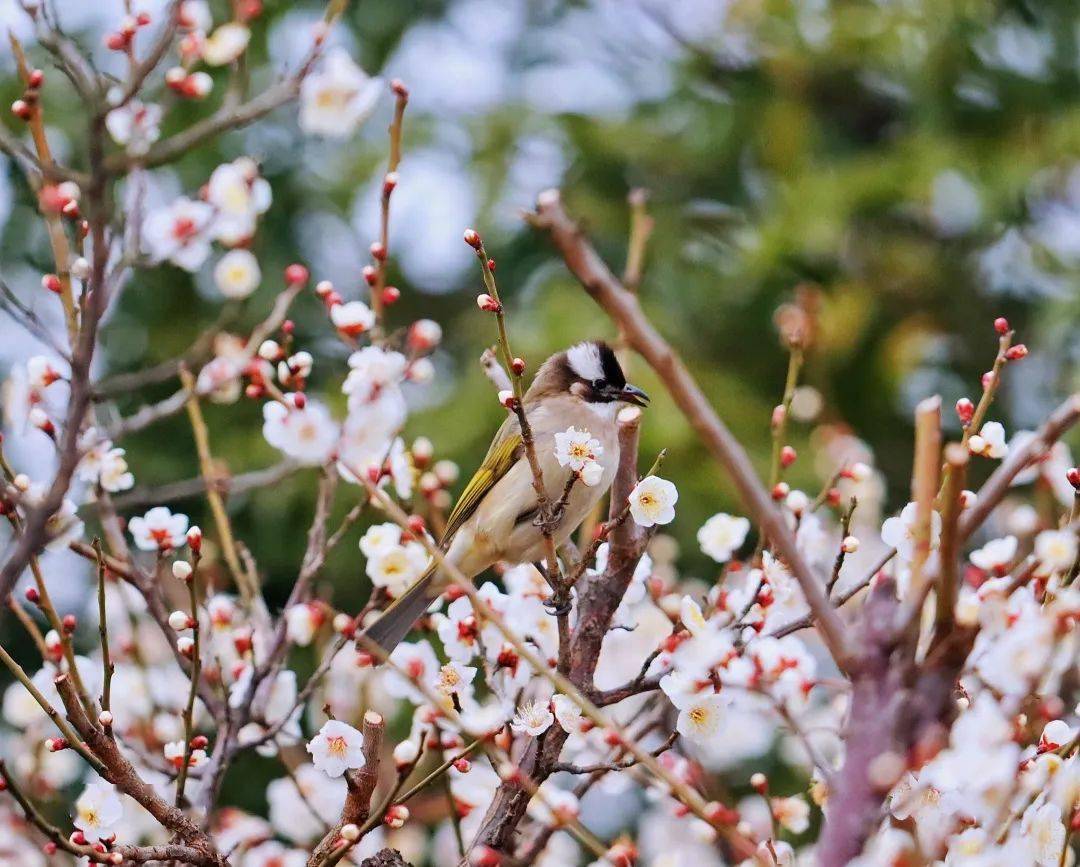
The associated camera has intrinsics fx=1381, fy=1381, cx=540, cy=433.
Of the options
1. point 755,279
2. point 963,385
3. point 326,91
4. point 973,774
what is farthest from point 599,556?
point 963,385

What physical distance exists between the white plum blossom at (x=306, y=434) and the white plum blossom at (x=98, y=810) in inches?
25.1

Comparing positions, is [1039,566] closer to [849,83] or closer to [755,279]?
[755,279]

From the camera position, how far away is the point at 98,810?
88.4 inches

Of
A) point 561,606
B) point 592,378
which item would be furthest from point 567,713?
point 592,378

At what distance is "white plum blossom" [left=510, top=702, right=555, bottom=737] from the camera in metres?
2.27

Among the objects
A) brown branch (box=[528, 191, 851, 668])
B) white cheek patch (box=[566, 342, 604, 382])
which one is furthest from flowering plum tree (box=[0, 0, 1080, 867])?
white cheek patch (box=[566, 342, 604, 382])

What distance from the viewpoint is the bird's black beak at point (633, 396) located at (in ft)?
12.5

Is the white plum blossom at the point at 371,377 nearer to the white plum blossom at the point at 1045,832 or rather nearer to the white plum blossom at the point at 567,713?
the white plum blossom at the point at 567,713

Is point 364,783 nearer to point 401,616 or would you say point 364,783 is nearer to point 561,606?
point 561,606

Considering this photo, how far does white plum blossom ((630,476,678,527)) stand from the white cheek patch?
157 cm

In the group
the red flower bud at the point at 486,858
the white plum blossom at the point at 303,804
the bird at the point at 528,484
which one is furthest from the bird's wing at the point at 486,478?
the red flower bud at the point at 486,858

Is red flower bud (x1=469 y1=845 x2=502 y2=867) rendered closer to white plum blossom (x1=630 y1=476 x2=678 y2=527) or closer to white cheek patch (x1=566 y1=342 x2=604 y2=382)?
white plum blossom (x1=630 y1=476 x2=678 y2=527)

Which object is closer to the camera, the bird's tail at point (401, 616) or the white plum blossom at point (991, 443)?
the white plum blossom at point (991, 443)

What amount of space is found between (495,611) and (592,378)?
4.99ft
